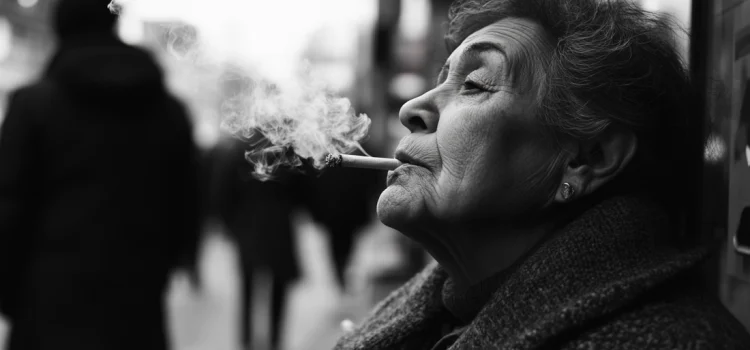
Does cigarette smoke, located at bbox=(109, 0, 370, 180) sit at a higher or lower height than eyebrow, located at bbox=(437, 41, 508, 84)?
lower

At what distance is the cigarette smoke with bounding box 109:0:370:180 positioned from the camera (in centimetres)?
248

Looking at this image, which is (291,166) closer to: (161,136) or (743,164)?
(743,164)

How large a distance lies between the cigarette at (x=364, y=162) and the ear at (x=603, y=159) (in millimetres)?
399

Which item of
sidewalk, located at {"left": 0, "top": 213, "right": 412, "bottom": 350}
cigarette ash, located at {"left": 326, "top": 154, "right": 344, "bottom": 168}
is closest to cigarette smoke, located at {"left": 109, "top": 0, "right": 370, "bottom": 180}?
cigarette ash, located at {"left": 326, "top": 154, "right": 344, "bottom": 168}

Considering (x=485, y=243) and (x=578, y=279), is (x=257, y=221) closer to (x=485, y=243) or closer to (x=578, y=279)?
(x=485, y=243)

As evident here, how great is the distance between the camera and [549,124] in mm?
1876

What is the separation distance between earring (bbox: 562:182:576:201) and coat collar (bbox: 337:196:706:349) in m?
0.09

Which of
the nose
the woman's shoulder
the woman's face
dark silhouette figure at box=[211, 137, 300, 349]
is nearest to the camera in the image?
the woman's shoulder

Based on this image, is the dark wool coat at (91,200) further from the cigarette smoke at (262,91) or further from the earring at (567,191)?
the earring at (567,191)

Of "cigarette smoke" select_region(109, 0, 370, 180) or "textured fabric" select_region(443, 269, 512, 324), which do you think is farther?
"cigarette smoke" select_region(109, 0, 370, 180)

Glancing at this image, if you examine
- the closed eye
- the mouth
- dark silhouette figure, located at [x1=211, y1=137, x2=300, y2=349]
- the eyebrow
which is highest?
the eyebrow

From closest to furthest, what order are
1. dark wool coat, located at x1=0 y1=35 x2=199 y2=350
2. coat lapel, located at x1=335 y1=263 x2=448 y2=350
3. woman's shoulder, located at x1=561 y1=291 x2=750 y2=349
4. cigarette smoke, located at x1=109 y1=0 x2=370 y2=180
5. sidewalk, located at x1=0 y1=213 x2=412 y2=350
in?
woman's shoulder, located at x1=561 y1=291 x2=750 y2=349, coat lapel, located at x1=335 y1=263 x2=448 y2=350, cigarette smoke, located at x1=109 y1=0 x2=370 y2=180, dark wool coat, located at x1=0 y1=35 x2=199 y2=350, sidewalk, located at x1=0 y1=213 x2=412 y2=350

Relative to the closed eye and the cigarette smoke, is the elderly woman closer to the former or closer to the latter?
the closed eye

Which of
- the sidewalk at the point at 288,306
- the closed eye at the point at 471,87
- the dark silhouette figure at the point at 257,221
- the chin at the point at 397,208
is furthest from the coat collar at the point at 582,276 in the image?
the dark silhouette figure at the point at 257,221
